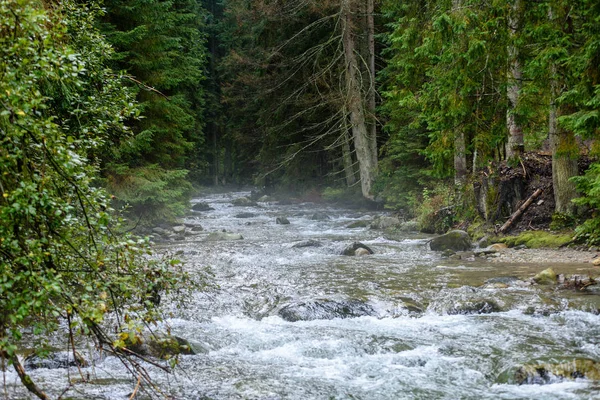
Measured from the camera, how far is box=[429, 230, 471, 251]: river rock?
→ 43.1 ft

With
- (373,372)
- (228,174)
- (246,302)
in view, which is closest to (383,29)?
(246,302)

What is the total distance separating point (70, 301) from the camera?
338 centimetres

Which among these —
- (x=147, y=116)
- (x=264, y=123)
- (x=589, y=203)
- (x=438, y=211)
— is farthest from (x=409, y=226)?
(x=264, y=123)

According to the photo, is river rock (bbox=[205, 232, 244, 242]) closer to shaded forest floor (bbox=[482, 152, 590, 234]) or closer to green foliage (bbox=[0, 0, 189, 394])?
shaded forest floor (bbox=[482, 152, 590, 234])

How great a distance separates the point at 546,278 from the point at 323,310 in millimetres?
3882

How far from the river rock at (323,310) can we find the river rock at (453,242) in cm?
523

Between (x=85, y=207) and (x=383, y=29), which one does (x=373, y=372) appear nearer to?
(x=85, y=207)

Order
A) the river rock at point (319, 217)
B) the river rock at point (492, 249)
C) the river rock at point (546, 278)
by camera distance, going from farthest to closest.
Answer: the river rock at point (319, 217)
the river rock at point (492, 249)
the river rock at point (546, 278)

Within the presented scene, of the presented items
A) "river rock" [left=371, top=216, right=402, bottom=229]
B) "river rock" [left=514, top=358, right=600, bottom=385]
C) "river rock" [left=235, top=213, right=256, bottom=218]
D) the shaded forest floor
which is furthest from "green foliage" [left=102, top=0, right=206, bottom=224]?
"river rock" [left=514, top=358, right=600, bottom=385]

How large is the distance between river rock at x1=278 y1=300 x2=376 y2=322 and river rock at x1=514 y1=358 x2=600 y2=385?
2930 millimetres

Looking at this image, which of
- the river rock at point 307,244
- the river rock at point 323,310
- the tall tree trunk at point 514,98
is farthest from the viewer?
the river rock at point 307,244

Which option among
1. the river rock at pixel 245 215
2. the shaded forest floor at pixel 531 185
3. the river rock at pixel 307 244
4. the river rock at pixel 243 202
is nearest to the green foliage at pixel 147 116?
the river rock at pixel 307 244

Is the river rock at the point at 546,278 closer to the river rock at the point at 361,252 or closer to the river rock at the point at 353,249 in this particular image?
the river rock at the point at 361,252

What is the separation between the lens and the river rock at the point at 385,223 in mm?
18641
